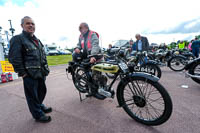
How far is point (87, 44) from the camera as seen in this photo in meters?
2.44

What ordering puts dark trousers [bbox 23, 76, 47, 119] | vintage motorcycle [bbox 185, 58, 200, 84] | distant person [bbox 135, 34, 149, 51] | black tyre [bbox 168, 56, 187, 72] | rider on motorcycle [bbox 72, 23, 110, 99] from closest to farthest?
dark trousers [bbox 23, 76, 47, 119], rider on motorcycle [bbox 72, 23, 110, 99], vintage motorcycle [bbox 185, 58, 200, 84], distant person [bbox 135, 34, 149, 51], black tyre [bbox 168, 56, 187, 72]

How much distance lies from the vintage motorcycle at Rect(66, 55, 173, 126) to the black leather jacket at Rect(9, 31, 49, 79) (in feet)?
3.00

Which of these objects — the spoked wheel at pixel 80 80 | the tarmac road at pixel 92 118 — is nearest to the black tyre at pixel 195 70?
the tarmac road at pixel 92 118

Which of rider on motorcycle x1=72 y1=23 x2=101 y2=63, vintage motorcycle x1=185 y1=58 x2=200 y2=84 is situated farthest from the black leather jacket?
vintage motorcycle x1=185 y1=58 x2=200 y2=84

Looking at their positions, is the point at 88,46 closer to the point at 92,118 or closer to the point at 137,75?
the point at 137,75

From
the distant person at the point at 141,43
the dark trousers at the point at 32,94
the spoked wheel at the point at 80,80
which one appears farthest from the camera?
the distant person at the point at 141,43

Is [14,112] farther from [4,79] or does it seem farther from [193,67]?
[193,67]

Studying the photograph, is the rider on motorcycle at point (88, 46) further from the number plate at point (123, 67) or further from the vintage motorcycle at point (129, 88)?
the number plate at point (123, 67)

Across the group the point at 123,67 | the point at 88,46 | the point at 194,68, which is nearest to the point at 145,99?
the point at 123,67

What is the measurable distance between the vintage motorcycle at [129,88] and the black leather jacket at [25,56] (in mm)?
915

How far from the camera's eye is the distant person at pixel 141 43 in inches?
198

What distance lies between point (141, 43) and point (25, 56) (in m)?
4.79

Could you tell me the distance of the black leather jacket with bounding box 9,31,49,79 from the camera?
5.44 ft

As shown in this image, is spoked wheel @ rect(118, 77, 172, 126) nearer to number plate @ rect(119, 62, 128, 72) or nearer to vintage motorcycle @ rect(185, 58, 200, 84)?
number plate @ rect(119, 62, 128, 72)
